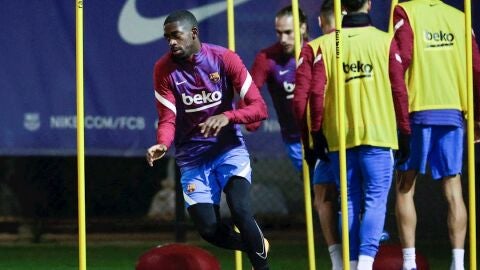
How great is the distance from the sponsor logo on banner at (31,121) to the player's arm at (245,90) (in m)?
4.38

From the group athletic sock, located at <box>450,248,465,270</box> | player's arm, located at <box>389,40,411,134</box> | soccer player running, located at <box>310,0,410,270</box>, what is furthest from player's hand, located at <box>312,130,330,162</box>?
athletic sock, located at <box>450,248,465,270</box>

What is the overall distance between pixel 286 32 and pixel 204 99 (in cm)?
290

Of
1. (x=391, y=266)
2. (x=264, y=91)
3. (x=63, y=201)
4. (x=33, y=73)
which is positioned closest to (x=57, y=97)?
(x=33, y=73)

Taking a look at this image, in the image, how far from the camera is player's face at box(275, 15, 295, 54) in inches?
490

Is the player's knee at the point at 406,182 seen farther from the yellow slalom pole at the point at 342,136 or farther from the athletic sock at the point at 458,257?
the yellow slalom pole at the point at 342,136

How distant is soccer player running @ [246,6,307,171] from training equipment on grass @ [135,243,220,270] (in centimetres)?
224

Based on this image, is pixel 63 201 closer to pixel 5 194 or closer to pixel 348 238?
pixel 5 194

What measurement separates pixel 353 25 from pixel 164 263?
221 cm

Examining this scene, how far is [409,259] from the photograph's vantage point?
35.0ft

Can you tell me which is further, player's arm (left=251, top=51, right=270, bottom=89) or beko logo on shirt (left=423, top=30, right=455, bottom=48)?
player's arm (left=251, top=51, right=270, bottom=89)

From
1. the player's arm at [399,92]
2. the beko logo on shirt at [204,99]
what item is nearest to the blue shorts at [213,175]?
the beko logo on shirt at [204,99]

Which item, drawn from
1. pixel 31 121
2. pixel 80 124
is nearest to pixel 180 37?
pixel 80 124

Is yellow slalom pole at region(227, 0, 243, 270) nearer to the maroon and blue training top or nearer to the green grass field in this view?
the maroon and blue training top

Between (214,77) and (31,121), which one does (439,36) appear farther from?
(31,121)
